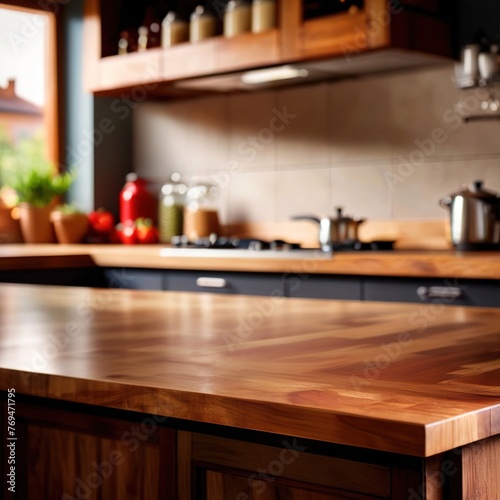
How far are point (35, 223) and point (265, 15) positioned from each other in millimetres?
1591

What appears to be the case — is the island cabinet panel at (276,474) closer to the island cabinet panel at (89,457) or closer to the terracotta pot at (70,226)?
the island cabinet panel at (89,457)

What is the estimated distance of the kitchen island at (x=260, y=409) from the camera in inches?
28.2

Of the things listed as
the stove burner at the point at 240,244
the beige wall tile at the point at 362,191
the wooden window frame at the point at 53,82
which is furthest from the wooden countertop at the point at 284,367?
the wooden window frame at the point at 53,82

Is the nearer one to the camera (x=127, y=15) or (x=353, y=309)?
(x=353, y=309)

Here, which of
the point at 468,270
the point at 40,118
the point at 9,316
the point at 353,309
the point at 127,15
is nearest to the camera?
the point at 9,316

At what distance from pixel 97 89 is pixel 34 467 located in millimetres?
3253

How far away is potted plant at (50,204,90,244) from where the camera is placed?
4230mm

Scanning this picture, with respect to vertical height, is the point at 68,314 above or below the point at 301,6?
below

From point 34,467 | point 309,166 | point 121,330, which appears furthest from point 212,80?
point 34,467

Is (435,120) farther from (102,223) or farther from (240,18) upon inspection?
(102,223)

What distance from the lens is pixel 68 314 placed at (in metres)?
1.51

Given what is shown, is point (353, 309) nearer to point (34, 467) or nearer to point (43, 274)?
point (34, 467)

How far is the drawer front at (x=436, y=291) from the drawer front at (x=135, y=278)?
0.93 m

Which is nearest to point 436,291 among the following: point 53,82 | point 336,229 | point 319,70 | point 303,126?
point 336,229
